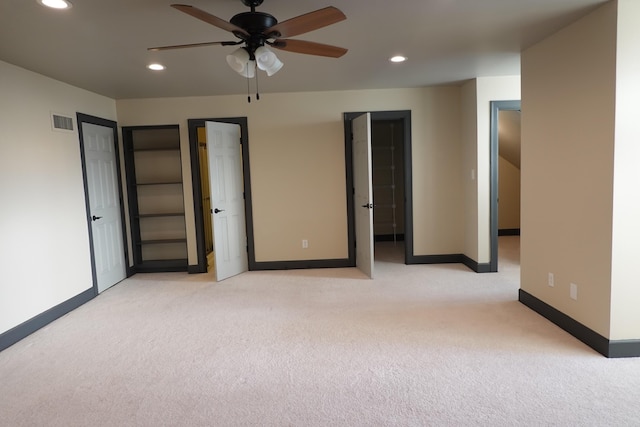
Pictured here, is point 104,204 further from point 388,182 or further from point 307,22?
point 388,182

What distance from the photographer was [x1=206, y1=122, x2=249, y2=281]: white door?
4797mm

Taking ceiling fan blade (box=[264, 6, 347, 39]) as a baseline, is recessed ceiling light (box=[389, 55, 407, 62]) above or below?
above

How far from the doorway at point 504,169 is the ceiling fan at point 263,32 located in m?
2.94

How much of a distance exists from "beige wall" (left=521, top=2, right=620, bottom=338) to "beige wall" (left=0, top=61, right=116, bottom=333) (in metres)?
4.55

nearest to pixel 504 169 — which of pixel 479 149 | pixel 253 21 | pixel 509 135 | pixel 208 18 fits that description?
pixel 509 135

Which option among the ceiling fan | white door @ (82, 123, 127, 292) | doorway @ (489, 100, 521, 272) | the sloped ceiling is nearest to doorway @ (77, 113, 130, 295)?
white door @ (82, 123, 127, 292)

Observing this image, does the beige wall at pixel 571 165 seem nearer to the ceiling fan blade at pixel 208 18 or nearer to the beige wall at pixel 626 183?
the beige wall at pixel 626 183

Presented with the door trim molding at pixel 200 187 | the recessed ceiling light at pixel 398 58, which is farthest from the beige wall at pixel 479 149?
the door trim molding at pixel 200 187

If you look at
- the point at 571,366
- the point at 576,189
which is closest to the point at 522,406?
the point at 571,366

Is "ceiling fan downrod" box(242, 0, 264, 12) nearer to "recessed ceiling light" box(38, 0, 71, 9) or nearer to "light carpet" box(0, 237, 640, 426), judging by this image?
"recessed ceiling light" box(38, 0, 71, 9)

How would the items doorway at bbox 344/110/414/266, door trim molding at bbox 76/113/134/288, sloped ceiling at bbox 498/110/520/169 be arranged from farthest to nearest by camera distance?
doorway at bbox 344/110/414/266 < sloped ceiling at bbox 498/110/520/169 < door trim molding at bbox 76/113/134/288

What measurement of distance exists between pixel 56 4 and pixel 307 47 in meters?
1.49

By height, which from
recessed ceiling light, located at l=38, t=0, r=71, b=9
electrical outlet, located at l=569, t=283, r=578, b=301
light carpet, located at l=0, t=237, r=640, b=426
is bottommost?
light carpet, located at l=0, t=237, r=640, b=426

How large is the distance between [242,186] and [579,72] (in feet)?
12.8
